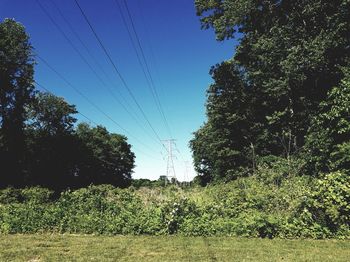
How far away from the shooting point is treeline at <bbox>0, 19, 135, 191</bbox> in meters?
36.3

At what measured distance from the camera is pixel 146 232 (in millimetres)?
13477

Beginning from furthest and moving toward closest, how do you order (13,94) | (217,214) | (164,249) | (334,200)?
1. (13,94)
2. (217,214)
3. (334,200)
4. (164,249)

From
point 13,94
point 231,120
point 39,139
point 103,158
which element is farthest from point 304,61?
point 103,158

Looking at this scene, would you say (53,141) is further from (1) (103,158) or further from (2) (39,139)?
(1) (103,158)

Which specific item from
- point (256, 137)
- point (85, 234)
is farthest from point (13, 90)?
point (85, 234)

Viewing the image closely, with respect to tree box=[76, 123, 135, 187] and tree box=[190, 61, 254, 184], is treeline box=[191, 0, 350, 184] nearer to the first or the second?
tree box=[190, 61, 254, 184]

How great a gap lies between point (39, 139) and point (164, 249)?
146 ft

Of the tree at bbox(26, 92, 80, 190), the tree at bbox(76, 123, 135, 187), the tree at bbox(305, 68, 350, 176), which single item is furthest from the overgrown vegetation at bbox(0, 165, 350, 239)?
the tree at bbox(76, 123, 135, 187)

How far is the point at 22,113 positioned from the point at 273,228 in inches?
1266

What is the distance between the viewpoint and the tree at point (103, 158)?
223 feet

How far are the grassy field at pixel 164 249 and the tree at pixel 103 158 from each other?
2053 inches

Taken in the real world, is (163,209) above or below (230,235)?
above

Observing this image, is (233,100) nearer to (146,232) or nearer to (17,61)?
(17,61)

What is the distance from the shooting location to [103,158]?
79.9m
